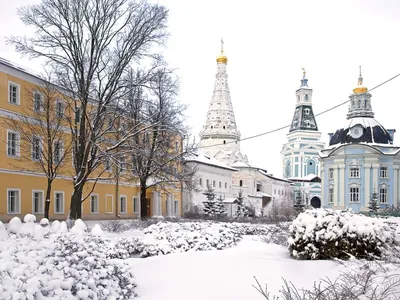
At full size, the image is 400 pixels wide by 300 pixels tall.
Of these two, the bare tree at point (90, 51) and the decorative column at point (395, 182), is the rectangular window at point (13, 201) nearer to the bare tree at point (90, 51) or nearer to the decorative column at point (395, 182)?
the bare tree at point (90, 51)

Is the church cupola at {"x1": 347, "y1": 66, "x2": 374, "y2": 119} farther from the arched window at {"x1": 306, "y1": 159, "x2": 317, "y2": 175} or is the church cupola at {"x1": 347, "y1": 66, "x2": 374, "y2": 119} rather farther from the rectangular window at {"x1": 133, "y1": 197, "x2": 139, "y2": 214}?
the rectangular window at {"x1": 133, "y1": 197, "x2": 139, "y2": 214}

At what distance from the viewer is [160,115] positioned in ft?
89.4

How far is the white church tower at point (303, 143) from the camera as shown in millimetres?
103688

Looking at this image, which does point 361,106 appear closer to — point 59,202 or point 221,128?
point 221,128

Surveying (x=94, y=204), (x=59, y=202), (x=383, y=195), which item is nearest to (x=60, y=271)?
(x=59, y=202)

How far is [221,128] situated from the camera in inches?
3187

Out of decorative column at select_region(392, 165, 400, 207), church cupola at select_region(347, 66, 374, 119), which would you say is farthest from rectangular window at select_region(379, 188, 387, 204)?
church cupola at select_region(347, 66, 374, 119)

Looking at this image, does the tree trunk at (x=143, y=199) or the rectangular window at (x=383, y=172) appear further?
the rectangular window at (x=383, y=172)

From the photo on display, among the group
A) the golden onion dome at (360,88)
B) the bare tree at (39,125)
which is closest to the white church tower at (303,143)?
the golden onion dome at (360,88)

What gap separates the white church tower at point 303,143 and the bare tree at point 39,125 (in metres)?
81.1

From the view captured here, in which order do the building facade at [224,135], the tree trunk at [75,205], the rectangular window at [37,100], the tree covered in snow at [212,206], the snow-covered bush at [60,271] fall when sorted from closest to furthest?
the snow-covered bush at [60,271] < the tree trunk at [75,205] < the rectangular window at [37,100] < the tree covered in snow at [212,206] < the building facade at [224,135]

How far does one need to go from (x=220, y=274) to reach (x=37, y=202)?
2275 cm

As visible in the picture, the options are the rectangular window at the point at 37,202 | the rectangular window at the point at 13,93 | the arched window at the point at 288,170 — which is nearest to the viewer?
the rectangular window at the point at 13,93

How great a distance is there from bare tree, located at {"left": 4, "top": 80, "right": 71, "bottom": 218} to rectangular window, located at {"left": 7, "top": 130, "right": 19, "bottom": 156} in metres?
0.31
